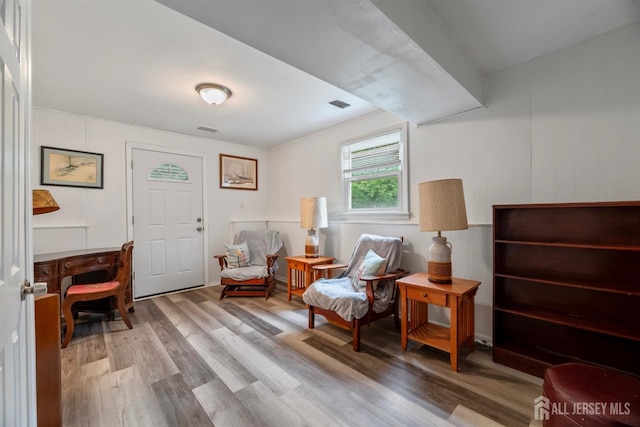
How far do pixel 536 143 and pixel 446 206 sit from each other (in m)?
0.82

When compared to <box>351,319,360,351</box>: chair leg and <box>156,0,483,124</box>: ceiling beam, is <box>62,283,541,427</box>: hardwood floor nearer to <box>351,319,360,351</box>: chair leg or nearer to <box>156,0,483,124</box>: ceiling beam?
<box>351,319,360,351</box>: chair leg

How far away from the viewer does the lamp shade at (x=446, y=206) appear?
6.63 feet

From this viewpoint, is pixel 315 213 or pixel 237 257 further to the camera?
pixel 237 257

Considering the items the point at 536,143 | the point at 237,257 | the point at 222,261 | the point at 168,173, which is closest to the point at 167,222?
the point at 168,173

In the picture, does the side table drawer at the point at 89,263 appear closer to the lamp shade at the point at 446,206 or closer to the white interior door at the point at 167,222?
the white interior door at the point at 167,222

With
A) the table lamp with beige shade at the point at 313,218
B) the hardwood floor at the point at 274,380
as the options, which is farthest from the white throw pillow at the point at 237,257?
the hardwood floor at the point at 274,380

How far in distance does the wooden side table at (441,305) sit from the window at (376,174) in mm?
923

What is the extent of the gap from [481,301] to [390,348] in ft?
2.89

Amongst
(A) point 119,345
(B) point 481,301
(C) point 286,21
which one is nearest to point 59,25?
(C) point 286,21

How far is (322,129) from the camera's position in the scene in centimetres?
370

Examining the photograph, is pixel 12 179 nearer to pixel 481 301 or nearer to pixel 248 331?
pixel 248 331

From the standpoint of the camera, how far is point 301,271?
133 inches

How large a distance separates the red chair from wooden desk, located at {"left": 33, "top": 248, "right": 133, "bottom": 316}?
0.40 ft

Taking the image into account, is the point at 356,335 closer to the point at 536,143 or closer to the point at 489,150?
the point at 489,150
